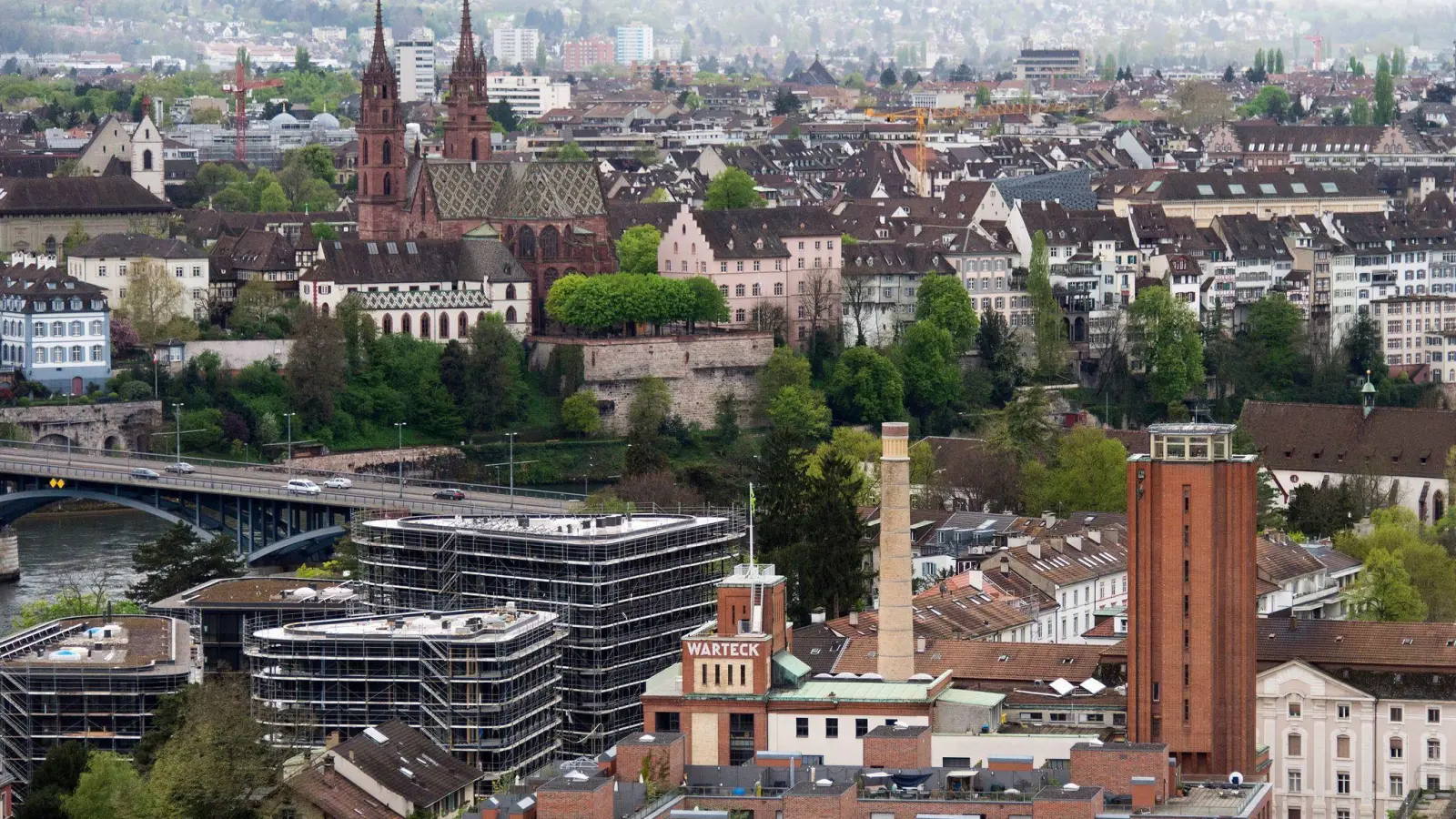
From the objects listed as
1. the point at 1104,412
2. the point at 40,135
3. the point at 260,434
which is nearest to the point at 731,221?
the point at 1104,412

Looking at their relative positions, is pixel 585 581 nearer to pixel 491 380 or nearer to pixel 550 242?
pixel 491 380

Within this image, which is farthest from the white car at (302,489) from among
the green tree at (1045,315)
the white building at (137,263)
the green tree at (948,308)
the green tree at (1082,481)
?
the green tree at (1045,315)

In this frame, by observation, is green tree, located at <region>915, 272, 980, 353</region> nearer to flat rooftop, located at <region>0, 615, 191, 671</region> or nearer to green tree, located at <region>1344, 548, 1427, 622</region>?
green tree, located at <region>1344, 548, 1427, 622</region>

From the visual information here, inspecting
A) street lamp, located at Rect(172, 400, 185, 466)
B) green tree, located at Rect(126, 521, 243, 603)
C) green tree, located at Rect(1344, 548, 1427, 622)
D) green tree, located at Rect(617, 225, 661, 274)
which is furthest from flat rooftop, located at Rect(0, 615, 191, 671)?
green tree, located at Rect(617, 225, 661, 274)

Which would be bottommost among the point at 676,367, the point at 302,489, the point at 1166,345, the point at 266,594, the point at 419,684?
the point at 419,684

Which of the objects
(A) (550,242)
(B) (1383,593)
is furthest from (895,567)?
(A) (550,242)

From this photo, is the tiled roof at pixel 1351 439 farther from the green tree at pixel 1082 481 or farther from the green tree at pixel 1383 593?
the green tree at pixel 1383 593
